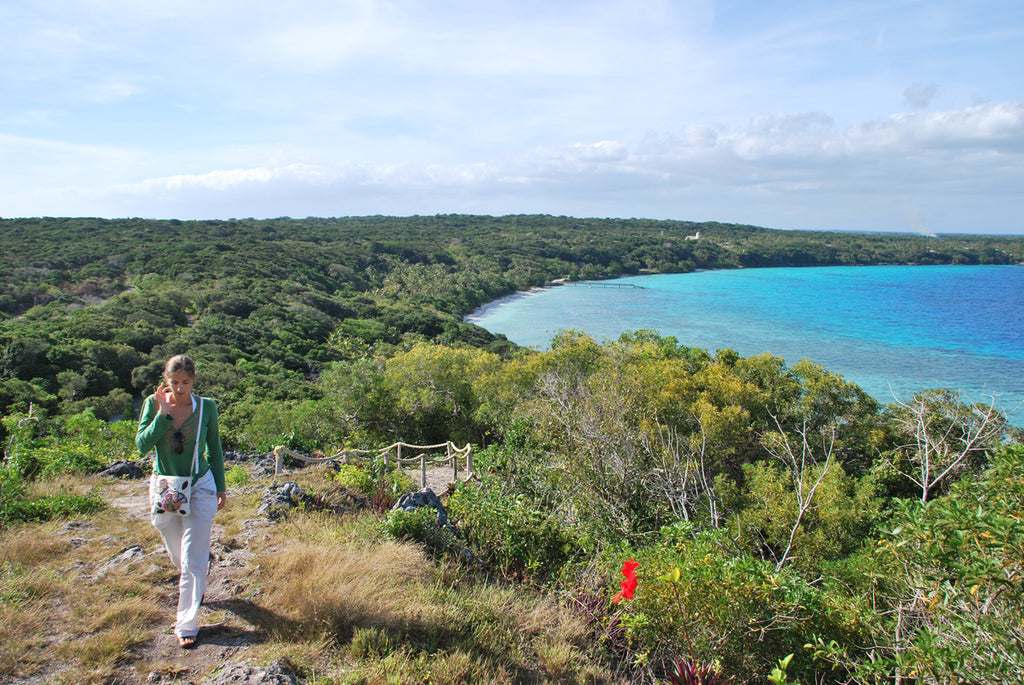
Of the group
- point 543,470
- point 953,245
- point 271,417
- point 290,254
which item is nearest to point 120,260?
point 290,254

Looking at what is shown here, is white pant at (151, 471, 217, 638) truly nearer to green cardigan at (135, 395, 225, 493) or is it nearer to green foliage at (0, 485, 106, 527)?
green cardigan at (135, 395, 225, 493)

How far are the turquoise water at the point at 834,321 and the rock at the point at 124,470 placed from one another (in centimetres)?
2776

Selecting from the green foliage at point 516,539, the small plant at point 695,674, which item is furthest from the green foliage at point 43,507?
the small plant at point 695,674

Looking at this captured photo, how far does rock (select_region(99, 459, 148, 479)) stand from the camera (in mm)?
8047

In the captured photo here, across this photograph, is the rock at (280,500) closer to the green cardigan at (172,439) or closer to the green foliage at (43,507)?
the green foliage at (43,507)

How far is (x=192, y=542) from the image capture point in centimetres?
360

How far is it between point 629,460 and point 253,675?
635cm

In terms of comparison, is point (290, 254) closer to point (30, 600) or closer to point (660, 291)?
point (660, 291)

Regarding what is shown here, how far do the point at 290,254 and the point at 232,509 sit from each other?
68720 mm

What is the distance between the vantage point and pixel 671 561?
4.55 metres

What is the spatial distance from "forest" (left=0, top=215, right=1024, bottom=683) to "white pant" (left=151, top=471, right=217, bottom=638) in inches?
35.1

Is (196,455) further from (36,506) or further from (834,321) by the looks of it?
(834,321)

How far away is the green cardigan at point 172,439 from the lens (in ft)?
11.4

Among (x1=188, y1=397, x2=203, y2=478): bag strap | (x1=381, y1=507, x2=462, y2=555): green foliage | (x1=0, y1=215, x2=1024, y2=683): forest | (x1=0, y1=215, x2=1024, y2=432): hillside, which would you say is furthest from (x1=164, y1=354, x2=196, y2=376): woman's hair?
(x1=0, y1=215, x2=1024, y2=432): hillside
